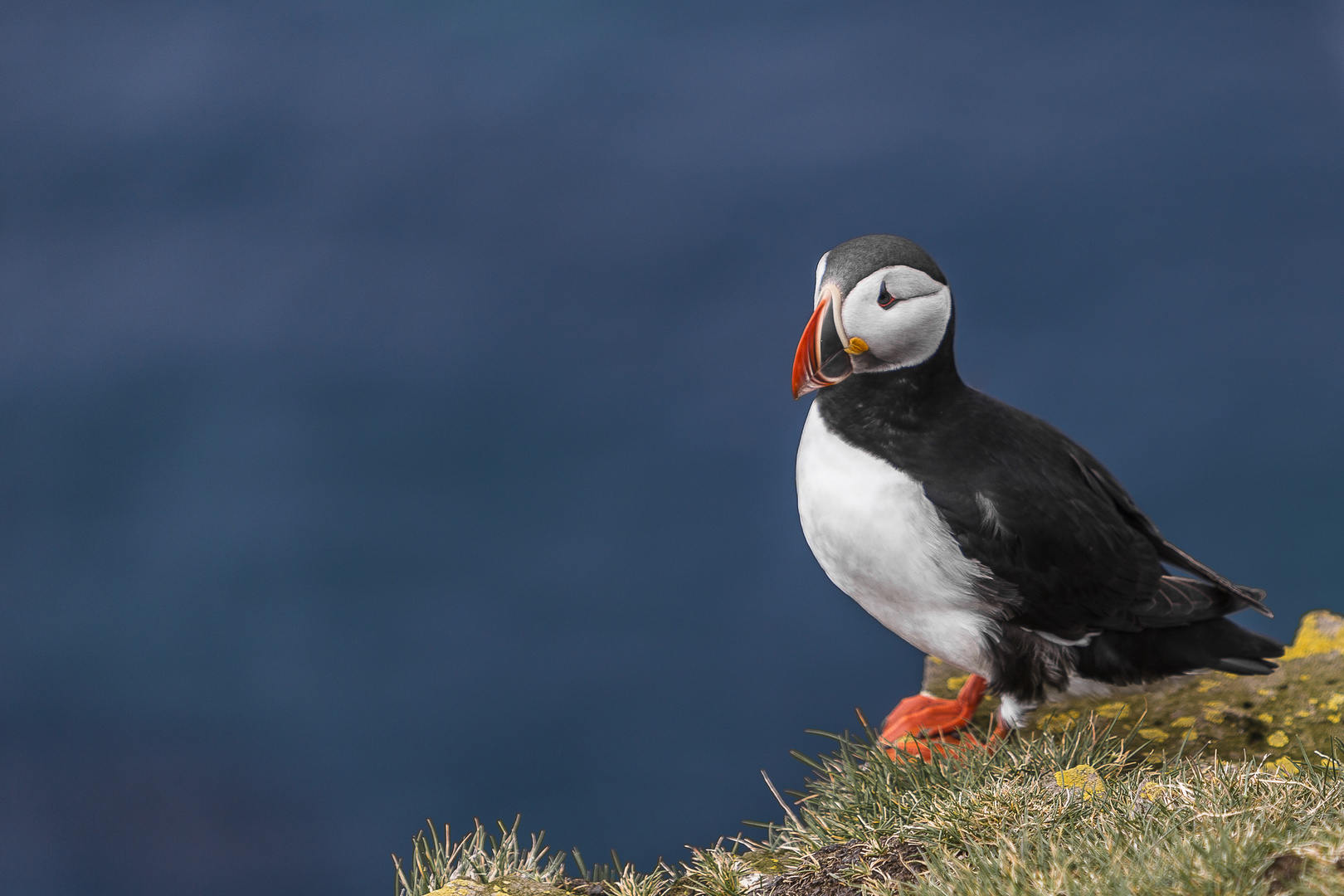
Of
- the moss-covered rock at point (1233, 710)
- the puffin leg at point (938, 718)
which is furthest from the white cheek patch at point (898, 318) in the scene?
the moss-covered rock at point (1233, 710)

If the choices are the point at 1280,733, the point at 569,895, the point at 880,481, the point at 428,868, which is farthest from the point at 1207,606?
the point at 428,868

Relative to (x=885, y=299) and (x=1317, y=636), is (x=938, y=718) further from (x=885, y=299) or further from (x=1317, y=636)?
(x=885, y=299)

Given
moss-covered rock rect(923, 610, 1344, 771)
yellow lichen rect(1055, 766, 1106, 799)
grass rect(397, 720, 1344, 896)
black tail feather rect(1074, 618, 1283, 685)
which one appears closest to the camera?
grass rect(397, 720, 1344, 896)

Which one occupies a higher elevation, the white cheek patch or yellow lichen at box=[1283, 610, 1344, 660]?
the white cheek patch

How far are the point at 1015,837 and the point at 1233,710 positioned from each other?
201cm

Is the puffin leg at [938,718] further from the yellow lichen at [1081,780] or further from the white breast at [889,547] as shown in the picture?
the yellow lichen at [1081,780]

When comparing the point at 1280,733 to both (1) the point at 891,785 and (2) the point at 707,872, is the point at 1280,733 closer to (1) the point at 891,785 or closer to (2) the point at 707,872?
(1) the point at 891,785

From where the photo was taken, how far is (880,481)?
3.67m

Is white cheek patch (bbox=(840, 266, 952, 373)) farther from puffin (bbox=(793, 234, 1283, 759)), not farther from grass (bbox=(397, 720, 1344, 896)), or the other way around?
grass (bbox=(397, 720, 1344, 896))

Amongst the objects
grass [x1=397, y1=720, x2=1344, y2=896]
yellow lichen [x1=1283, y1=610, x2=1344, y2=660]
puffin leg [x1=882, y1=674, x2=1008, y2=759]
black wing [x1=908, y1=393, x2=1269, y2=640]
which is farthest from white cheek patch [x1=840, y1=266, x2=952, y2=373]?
yellow lichen [x1=1283, y1=610, x2=1344, y2=660]

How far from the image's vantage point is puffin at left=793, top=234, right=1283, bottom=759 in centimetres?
350

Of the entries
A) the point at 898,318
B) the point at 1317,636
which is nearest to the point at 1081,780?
the point at 898,318

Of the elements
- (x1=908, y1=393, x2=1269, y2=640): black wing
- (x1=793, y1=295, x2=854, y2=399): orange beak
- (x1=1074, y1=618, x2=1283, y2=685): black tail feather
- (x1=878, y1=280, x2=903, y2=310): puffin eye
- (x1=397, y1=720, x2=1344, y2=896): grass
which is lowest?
(x1=397, y1=720, x2=1344, y2=896): grass

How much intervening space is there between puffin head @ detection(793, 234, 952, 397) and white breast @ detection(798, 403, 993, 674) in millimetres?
356
